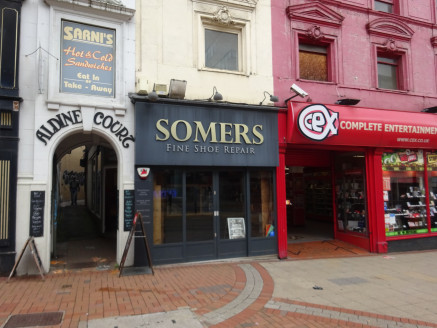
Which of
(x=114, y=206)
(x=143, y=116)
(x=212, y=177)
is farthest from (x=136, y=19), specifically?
(x=114, y=206)

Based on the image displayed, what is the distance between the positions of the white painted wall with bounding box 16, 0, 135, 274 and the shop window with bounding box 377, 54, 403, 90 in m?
8.45

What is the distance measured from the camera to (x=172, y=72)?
8.34 metres

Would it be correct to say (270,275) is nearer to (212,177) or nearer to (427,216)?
(212,177)

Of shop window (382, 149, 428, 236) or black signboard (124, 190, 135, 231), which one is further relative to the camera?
shop window (382, 149, 428, 236)

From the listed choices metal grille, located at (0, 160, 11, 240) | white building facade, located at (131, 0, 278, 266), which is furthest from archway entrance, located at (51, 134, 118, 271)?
white building facade, located at (131, 0, 278, 266)

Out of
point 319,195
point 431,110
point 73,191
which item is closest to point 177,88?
point 431,110

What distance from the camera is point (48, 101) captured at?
710 cm

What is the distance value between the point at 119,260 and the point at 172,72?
4922 millimetres

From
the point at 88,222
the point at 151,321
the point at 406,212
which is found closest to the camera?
the point at 151,321

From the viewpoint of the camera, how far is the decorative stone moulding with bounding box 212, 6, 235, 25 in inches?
348

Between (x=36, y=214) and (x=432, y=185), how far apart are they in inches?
475

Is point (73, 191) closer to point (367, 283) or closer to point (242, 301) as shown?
point (242, 301)

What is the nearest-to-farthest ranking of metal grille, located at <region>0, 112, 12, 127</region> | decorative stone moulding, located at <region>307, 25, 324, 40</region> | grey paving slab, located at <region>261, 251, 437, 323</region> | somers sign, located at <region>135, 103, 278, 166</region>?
grey paving slab, located at <region>261, 251, 437, 323</region>, metal grille, located at <region>0, 112, 12, 127</region>, somers sign, located at <region>135, 103, 278, 166</region>, decorative stone moulding, located at <region>307, 25, 324, 40</region>

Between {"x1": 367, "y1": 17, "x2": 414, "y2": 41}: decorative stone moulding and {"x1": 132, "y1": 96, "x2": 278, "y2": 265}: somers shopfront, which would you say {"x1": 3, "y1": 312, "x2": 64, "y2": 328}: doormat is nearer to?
{"x1": 132, "y1": 96, "x2": 278, "y2": 265}: somers shopfront
